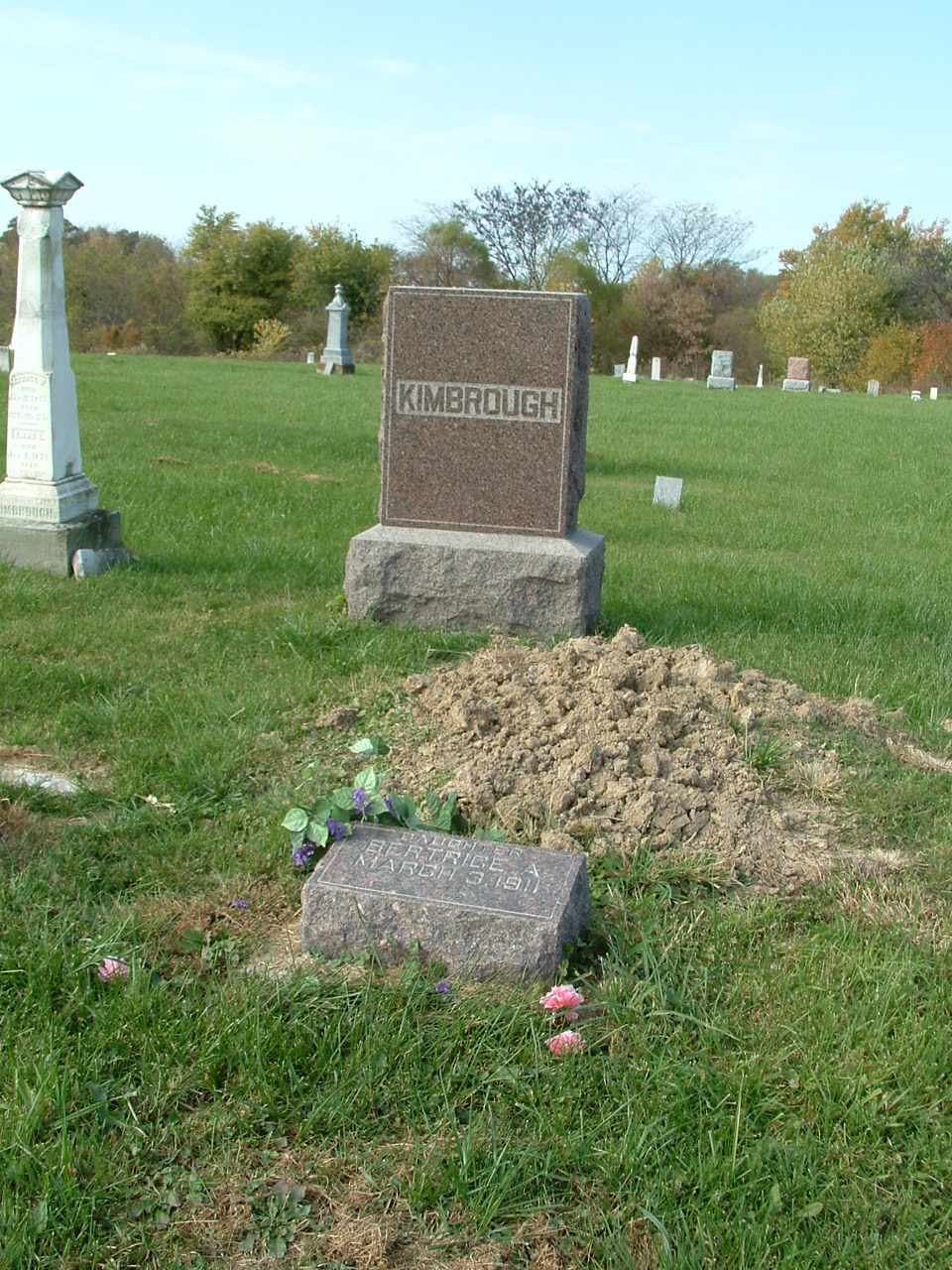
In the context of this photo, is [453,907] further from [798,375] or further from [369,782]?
[798,375]

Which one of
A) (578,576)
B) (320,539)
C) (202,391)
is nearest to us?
(578,576)

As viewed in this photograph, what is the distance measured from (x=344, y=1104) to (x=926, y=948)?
154 centimetres

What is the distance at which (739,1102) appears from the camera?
7.39ft

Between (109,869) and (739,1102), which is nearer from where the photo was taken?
(739,1102)

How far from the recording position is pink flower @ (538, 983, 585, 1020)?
8.11 feet

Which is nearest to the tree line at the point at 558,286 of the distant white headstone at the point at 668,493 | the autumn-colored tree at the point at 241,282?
the autumn-colored tree at the point at 241,282

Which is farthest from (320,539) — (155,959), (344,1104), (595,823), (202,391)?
(202,391)

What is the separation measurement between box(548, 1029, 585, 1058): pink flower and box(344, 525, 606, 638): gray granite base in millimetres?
3040

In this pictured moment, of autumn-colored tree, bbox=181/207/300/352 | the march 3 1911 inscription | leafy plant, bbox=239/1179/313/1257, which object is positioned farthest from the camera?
autumn-colored tree, bbox=181/207/300/352

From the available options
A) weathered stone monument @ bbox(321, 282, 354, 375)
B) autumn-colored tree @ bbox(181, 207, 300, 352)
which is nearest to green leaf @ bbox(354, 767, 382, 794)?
weathered stone monument @ bbox(321, 282, 354, 375)

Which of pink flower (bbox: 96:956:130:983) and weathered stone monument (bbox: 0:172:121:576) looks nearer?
pink flower (bbox: 96:956:130:983)

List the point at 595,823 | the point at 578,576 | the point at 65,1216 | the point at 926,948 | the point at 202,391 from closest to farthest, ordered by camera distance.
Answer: the point at 65,1216 < the point at 926,948 < the point at 595,823 < the point at 578,576 < the point at 202,391

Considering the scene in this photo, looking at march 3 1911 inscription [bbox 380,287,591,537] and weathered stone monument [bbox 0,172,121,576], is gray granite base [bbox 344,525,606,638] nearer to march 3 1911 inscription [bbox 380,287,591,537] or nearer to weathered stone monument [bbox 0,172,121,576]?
march 3 1911 inscription [bbox 380,287,591,537]

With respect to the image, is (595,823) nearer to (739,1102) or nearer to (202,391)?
(739,1102)
